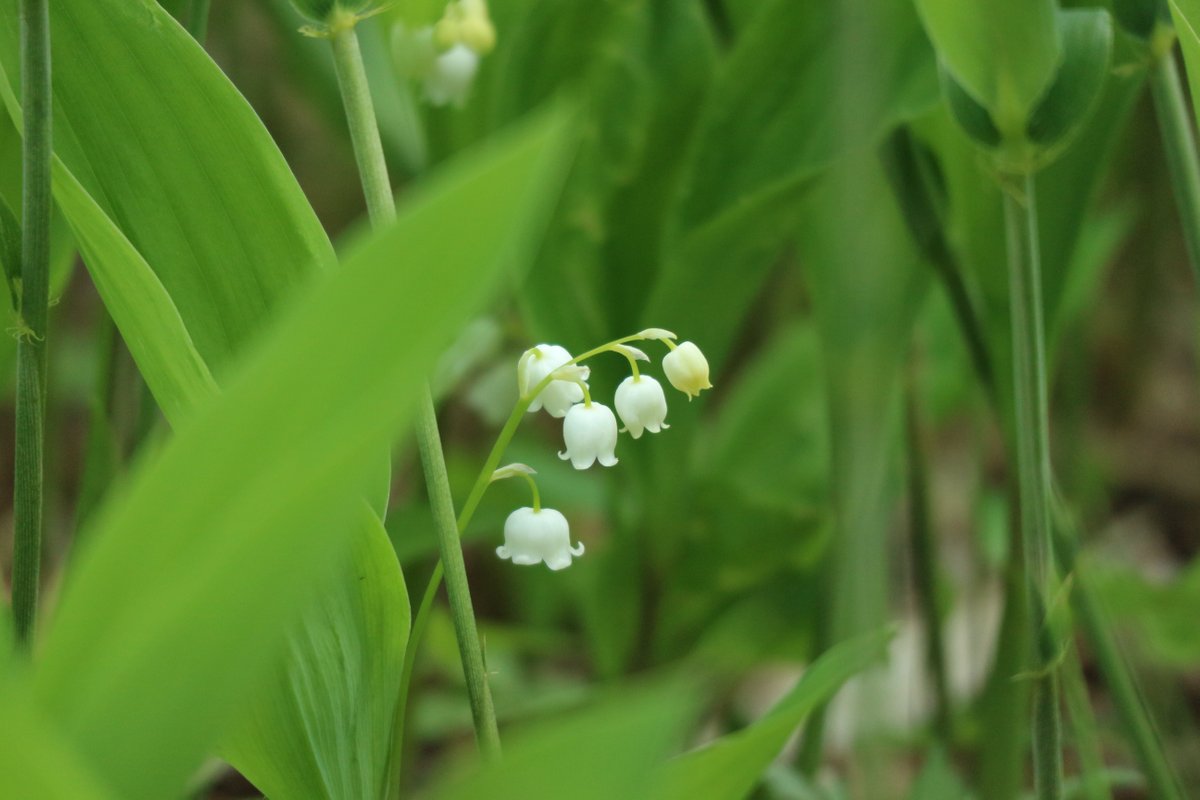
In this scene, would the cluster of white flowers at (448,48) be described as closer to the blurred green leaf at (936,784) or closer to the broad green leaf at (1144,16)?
the broad green leaf at (1144,16)

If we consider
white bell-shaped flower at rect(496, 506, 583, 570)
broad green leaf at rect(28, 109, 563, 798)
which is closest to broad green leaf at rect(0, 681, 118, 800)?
broad green leaf at rect(28, 109, 563, 798)

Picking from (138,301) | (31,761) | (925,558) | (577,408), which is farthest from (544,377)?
(925,558)

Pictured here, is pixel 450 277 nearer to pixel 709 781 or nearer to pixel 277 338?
pixel 277 338

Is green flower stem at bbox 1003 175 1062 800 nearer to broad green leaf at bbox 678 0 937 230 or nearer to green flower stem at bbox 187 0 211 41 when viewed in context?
broad green leaf at bbox 678 0 937 230

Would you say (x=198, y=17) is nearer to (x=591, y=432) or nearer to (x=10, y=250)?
(x=10, y=250)

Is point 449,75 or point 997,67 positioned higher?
point 449,75

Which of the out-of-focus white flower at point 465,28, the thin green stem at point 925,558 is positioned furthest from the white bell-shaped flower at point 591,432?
the thin green stem at point 925,558

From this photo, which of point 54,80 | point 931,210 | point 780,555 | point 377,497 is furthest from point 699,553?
point 54,80
